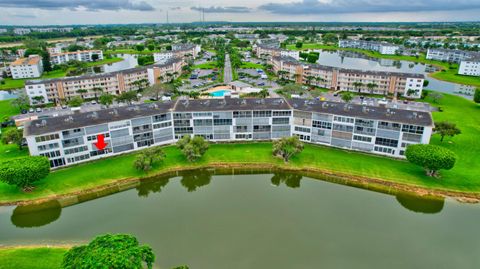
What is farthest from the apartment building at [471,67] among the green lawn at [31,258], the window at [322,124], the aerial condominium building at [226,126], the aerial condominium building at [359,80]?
the green lawn at [31,258]

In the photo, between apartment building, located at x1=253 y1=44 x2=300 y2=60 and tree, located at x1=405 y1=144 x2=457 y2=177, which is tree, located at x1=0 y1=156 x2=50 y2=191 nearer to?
tree, located at x1=405 y1=144 x2=457 y2=177

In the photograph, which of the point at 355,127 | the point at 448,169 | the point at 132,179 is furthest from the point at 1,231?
the point at 448,169

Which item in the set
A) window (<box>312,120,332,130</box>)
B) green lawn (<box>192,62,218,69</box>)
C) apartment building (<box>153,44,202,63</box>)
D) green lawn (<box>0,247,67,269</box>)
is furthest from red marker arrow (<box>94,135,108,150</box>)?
apartment building (<box>153,44,202,63</box>)

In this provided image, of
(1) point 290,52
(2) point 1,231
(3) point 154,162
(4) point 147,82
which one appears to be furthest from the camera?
(1) point 290,52

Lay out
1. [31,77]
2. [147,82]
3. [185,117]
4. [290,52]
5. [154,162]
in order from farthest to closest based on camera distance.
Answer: [290,52]
[31,77]
[147,82]
[185,117]
[154,162]

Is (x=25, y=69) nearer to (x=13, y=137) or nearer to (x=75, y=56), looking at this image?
(x=75, y=56)

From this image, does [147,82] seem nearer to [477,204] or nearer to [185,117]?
[185,117]
